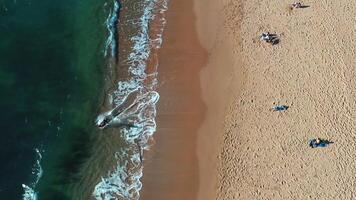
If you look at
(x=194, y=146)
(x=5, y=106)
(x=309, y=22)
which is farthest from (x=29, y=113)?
(x=309, y=22)

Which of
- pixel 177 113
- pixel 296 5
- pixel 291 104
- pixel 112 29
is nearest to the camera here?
pixel 291 104

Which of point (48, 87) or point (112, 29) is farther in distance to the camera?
point (112, 29)

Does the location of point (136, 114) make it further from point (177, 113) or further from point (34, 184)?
point (34, 184)

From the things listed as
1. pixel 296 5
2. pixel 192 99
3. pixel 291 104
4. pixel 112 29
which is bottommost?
pixel 291 104

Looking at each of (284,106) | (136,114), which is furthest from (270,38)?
(136,114)

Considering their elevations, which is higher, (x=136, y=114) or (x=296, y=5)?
(x=296, y=5)

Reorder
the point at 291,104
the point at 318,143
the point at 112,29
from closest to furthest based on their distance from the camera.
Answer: the point at 318,143
the point at 291,104
the point at 112,29

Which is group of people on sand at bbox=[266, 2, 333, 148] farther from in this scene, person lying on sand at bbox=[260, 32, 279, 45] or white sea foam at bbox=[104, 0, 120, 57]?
white sea foam at bbox=[104, 0, 120, 57]
